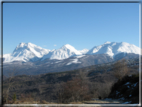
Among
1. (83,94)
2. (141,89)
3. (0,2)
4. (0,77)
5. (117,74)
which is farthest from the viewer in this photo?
(117,74)

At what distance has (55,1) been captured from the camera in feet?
14.9

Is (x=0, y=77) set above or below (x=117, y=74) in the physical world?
above

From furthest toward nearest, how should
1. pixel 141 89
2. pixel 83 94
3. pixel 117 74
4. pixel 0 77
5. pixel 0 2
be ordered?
pixel 117 74 → pixel 83 94 → pixel 0 77 → pixel 0 2 → pixel 141 89

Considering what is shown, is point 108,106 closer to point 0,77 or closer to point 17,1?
point 0,77

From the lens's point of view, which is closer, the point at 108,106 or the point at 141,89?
the point at 141,89

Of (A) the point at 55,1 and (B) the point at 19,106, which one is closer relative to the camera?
(B) the point at 19,106

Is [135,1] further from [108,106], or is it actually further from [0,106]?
[0,106]

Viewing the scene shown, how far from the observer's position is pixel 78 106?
4.19m

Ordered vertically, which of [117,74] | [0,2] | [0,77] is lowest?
[117,74]

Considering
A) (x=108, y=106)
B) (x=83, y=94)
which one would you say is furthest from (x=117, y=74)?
(x=108, y=106)

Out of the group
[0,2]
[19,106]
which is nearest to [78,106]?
[19,106]

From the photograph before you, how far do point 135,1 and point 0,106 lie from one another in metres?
4.96

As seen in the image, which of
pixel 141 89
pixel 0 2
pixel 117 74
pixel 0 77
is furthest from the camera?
pixel 117 74

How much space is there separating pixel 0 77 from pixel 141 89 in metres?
4.37
